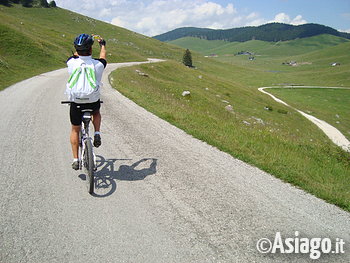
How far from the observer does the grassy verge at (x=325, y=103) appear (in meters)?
48.1

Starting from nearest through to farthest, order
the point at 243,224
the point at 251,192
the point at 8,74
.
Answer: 1. the point at 243,224
2. the point at 251,192
3. the point at 8,74

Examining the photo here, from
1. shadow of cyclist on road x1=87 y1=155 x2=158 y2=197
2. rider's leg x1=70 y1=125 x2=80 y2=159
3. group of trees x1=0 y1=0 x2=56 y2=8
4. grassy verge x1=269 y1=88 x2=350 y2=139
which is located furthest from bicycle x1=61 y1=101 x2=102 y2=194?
group of trees x1=0 y1=0 x2=56 y2=8

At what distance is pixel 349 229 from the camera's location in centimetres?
492

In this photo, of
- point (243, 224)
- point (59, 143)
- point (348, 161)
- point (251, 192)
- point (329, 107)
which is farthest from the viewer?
point (329, 107)

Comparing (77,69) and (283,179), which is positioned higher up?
(77,69)

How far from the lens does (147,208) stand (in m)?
5.34

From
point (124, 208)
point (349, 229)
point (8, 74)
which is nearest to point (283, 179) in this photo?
point (349, 229)

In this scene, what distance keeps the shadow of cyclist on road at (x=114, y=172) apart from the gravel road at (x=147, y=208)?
0.09 feet

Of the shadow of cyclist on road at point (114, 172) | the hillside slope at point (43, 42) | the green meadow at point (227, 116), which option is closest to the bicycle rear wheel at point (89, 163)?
the shadow of cyclist on road at point (114, 172)

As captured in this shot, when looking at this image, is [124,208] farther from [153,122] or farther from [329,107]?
[329,107]

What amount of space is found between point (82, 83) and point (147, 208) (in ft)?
9.96

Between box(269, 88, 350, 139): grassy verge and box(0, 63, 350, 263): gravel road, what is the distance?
3922cm

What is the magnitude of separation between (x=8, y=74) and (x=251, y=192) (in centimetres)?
2666

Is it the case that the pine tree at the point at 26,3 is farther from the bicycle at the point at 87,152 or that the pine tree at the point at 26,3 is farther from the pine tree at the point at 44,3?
the bicycle at the point at 87,152
